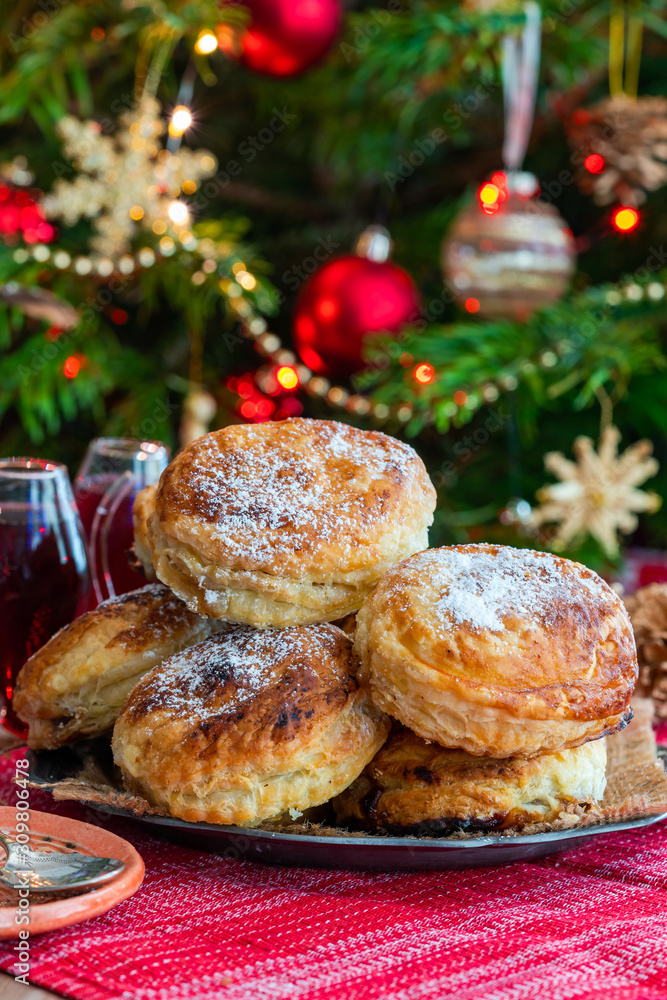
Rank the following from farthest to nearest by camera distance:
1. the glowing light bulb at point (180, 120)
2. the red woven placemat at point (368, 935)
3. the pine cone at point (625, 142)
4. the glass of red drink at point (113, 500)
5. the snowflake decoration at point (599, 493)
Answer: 1. the pine cone at point (625, 142)
2. the glowing light bulb at point (180, 120)
3. the snowflake decoration at point (599, 493)
4. the glass of red drink at point (113, 500)
5. the red woven placemat at point (368, 935)

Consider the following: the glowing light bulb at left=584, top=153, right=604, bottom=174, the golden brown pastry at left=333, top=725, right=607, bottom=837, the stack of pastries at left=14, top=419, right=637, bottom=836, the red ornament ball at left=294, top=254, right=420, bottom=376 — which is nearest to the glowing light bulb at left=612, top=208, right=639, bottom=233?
the glowing light bulb at left=584, top=153, right=604, bottom=174

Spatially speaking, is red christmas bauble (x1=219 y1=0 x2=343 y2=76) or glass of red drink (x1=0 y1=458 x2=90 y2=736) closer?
glass of red drink (x1=0 y1=458 x2=90 y2=736)

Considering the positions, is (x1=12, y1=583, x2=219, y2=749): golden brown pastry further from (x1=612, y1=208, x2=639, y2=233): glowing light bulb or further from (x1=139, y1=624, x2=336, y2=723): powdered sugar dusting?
(x1=612, y1=208, x2=639, y2=233): glowing light bulb

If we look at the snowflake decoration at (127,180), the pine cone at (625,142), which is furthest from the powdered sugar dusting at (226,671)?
the pine cone at (625,142)

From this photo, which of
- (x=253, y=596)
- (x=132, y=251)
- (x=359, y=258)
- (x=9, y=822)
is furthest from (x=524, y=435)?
(x=9, y=822)

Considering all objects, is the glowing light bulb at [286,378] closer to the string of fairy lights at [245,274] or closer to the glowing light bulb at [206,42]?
the string of fairy lights at [245,274]

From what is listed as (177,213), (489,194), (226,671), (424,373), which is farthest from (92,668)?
(489,194)
